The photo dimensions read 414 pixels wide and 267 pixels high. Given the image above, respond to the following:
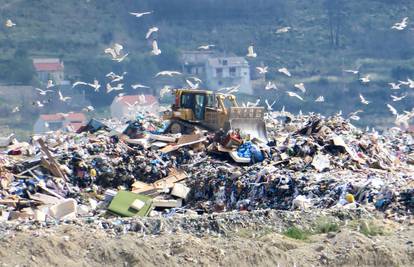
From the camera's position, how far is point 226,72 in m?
80.6

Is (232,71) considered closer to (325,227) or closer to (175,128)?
(175,128)

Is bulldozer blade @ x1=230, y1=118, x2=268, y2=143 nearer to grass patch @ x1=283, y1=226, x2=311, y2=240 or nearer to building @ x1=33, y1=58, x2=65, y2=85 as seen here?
grass patch @ x1=283, y1=226, x2=311, y2=240

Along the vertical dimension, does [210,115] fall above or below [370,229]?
below

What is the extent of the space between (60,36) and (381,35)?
17.6 m

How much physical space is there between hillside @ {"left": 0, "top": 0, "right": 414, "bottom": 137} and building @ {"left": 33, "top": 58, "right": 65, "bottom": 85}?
74 cm

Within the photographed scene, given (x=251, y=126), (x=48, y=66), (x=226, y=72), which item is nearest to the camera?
(x=251, y=126)

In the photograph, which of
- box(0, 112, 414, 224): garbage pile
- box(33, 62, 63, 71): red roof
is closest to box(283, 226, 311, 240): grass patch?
box(0, 112, 414, 224): garbage pile

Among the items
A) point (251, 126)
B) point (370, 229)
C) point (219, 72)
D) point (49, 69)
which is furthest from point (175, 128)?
point (219, 72)

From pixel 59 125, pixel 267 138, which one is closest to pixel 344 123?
pixel 267 138

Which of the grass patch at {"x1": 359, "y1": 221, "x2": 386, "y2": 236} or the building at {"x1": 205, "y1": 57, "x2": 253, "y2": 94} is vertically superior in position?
the grass patch at {"x1": 359, "y1": 221, "x2": 386, "y2": 236}

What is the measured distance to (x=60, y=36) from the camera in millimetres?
81188

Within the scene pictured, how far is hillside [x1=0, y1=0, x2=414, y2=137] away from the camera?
7675cm

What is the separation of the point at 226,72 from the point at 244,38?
18.4 ft

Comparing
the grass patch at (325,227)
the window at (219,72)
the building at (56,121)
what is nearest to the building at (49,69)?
the building at (56,121)
